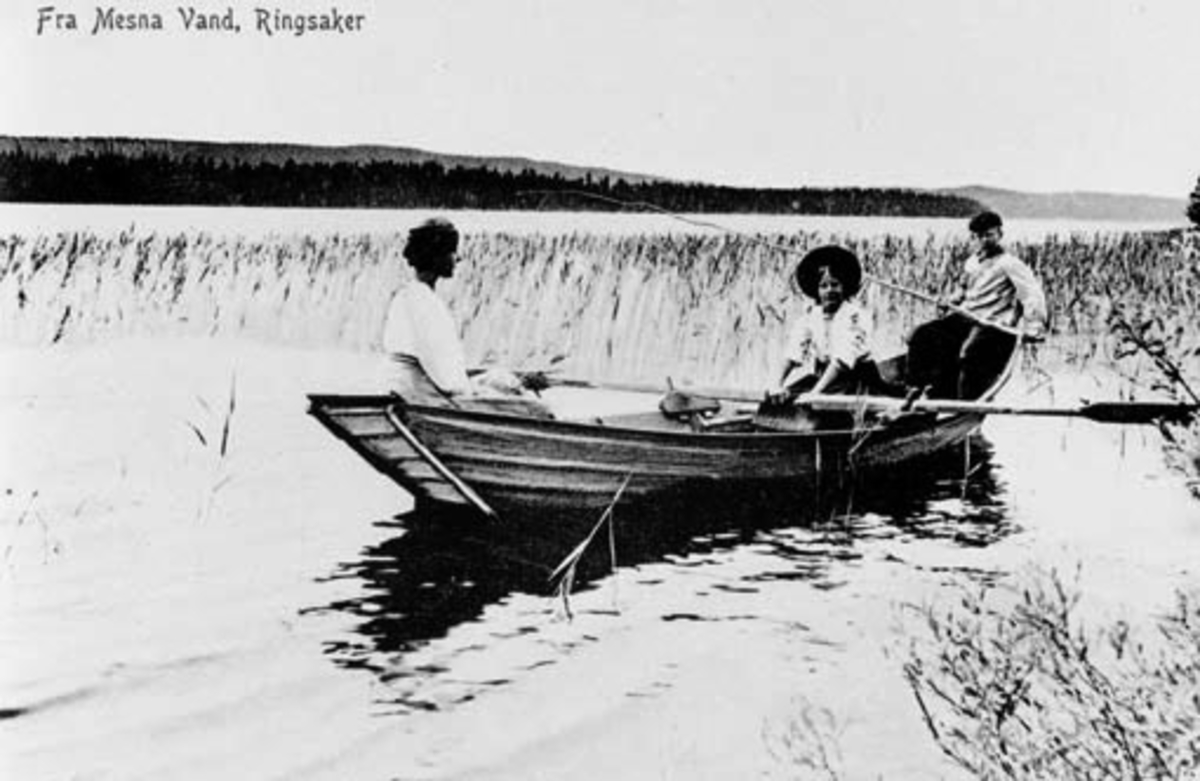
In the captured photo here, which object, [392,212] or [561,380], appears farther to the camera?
[561,380]

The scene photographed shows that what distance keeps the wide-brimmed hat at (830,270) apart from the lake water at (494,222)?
0.06m

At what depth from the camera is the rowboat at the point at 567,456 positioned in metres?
1.85

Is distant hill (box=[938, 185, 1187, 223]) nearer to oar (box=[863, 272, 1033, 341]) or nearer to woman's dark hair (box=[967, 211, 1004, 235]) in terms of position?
woman's dark hair (box=[967, 211, 1004, 235])

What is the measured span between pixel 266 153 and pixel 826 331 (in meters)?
0.86

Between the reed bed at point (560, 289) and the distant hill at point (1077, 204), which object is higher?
the distant hill at point (1077, 204)

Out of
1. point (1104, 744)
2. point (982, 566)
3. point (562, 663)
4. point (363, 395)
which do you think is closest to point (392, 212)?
point (363, 395)

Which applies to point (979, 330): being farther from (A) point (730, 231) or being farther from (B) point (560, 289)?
(B) point (560, 289)

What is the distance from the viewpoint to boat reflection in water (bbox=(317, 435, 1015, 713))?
5.67 feet

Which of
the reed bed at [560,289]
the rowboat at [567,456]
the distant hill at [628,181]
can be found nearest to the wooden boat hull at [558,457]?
the rowboat at [567,456]

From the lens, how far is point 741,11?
1904 millimetres

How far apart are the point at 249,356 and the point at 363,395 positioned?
8.6 inches

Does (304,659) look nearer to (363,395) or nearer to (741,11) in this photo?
(363,395)

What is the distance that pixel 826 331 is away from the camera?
211cm

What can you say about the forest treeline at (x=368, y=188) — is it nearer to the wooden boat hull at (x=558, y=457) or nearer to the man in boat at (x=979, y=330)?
the man in boat at (x=979, y=330)
